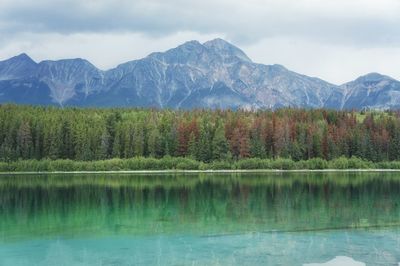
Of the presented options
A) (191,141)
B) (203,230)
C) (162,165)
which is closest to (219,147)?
(191,141)

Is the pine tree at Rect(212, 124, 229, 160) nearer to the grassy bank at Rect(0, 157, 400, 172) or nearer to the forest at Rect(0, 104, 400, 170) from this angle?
the forest at Rect(0, 104, 400, 170)

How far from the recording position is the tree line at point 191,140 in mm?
151375

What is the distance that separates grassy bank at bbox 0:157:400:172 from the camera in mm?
143750

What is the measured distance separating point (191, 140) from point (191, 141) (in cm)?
31

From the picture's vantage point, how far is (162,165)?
477 ft

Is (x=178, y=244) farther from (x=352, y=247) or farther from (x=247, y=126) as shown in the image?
Answer: (x=247, y=126)

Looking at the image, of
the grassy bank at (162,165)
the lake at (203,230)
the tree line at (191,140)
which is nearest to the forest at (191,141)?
the tree line at (191,140)

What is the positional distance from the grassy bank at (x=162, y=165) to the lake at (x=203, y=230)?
78340 mm

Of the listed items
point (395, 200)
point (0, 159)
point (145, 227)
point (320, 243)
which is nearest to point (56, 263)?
point (145, 227)

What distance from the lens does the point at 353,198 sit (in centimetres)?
6119

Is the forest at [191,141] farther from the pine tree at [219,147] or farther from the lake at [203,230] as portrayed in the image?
the lake at [203,230]

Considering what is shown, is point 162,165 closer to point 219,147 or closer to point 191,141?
point 191,141

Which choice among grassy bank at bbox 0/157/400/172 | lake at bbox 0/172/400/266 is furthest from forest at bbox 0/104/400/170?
lake at bbox 0/172/400/266

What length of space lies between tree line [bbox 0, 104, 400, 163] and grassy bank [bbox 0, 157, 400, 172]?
5.16 m
